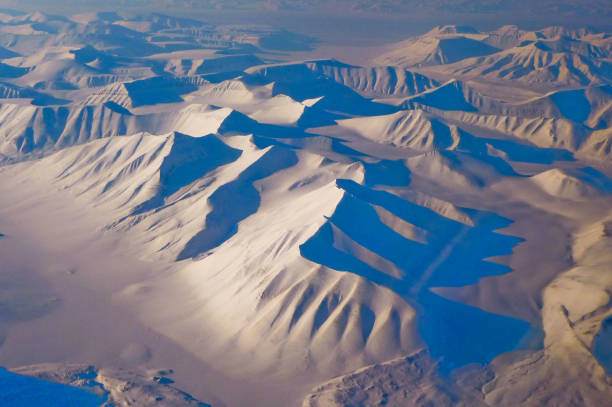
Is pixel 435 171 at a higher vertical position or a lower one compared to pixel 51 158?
higher

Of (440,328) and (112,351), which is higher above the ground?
(440,328)

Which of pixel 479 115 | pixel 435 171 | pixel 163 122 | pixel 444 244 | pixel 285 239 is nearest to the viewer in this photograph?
pixel 285 239

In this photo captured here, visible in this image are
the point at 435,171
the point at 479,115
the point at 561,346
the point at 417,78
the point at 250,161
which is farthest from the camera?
the point at 417,78

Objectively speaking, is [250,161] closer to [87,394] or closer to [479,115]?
[87,394]

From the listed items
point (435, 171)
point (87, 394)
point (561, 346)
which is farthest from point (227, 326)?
point (435, 171)

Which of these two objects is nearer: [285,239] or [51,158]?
[285,239]

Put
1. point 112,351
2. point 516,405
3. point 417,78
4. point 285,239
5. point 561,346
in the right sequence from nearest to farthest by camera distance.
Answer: point 516,405 < point 561,346 < point 112,351 < point 285,239 < point 417,78

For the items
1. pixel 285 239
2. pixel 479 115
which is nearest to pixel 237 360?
pixel 285 239

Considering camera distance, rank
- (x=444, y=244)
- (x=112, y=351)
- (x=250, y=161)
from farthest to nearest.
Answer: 1. (x=250, y=161)
2. (x=444, y=244)
3. (x=112, y=351)

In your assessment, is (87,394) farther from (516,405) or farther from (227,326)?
(516,405)
